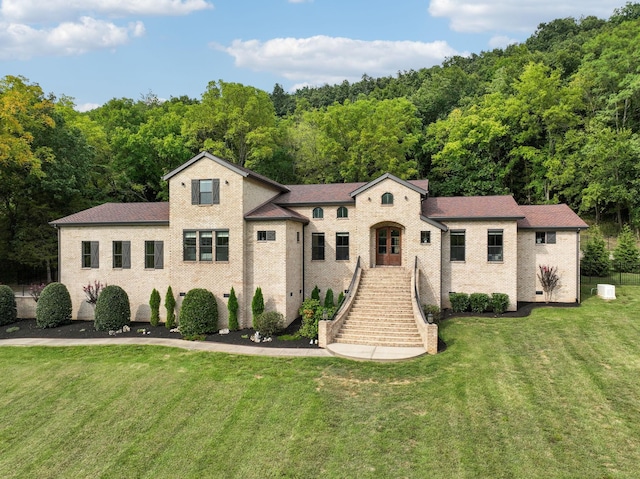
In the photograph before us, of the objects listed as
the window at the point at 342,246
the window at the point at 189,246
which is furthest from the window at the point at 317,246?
the window at the point at 189,246

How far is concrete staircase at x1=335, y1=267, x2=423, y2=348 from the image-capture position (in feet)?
56.6

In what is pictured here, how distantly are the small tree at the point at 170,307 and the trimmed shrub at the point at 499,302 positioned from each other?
1699 centimetres

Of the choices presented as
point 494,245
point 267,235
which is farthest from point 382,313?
point 494,245

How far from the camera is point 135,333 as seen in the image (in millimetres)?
20234

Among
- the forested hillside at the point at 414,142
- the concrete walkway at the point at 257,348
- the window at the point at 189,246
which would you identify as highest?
the forested hillside at the point at 414,142

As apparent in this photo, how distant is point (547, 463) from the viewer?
9.12 meters

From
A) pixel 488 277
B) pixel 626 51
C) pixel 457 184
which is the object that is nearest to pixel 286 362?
pixel 488 277

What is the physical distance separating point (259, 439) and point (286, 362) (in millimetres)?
4922

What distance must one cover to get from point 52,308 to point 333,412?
1796 centimetres

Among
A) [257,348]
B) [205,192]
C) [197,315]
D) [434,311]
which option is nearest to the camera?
[257,348]

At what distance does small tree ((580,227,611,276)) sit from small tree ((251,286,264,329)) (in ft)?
78.0

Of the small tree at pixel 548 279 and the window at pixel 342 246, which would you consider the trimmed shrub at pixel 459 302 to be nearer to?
the small tree at pixel 548 279

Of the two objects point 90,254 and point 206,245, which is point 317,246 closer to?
point 206,245

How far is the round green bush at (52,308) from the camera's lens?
2136cm
